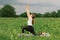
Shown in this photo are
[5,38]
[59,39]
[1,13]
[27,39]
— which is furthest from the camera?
[1,13]

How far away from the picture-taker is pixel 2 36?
12414 mm

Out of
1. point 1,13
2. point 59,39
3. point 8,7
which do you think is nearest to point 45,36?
point 59,39

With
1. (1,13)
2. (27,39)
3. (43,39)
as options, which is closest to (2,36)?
(27,39)

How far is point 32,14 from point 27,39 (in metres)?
2.40

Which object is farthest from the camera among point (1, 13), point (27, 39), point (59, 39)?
point (1, 13)

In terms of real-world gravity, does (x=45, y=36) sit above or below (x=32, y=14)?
below

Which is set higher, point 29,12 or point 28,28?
point 29,12

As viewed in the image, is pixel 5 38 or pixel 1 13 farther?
pixel 1 13

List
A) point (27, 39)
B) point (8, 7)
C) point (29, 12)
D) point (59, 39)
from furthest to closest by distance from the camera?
point (8, 7) → point (29, 12) → point (59, 39) → point (27, 39)

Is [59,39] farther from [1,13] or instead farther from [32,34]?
[1,13]

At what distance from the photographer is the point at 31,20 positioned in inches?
633

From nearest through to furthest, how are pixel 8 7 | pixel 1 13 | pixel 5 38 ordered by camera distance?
pixel 5 38 < pixel 1 13 < pixel 8 7

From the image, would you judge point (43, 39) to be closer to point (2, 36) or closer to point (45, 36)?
point (45, 36)

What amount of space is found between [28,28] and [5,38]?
470 centimetres
